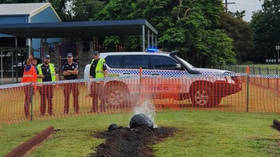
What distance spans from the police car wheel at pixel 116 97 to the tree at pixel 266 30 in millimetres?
76420

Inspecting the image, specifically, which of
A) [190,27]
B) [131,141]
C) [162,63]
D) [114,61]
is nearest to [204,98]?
[162,63]

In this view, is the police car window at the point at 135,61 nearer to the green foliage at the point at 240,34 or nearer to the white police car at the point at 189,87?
the white police car at the point at 189,87

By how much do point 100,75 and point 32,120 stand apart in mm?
2627

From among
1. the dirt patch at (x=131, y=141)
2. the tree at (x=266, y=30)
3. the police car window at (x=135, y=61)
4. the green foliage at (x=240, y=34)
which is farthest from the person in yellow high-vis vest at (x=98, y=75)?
the tree at (x=266, y=30)

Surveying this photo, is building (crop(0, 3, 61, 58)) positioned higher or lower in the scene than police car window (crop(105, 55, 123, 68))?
higher

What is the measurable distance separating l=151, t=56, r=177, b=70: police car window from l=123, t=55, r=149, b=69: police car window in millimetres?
249

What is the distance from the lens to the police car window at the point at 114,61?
16.8 metres

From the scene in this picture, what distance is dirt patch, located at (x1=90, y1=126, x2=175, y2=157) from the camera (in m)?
8.11

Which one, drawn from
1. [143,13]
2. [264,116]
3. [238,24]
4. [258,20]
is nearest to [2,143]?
[264,116]

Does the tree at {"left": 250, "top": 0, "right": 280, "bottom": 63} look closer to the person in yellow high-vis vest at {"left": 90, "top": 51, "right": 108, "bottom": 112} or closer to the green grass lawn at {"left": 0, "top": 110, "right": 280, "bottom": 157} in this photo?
the person in yellow high-vis vest at {"left": 90, "top": 51, "right": 108, "bottom": 112}

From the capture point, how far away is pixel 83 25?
26.5m

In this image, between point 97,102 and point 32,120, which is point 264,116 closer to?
point 97,102

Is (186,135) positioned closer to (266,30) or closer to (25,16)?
(25,16)

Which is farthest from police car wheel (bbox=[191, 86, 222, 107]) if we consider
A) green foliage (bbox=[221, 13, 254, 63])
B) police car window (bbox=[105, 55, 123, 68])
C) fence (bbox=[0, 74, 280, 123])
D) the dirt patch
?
green foliage (bbox=[221, 13, 254, 63])
